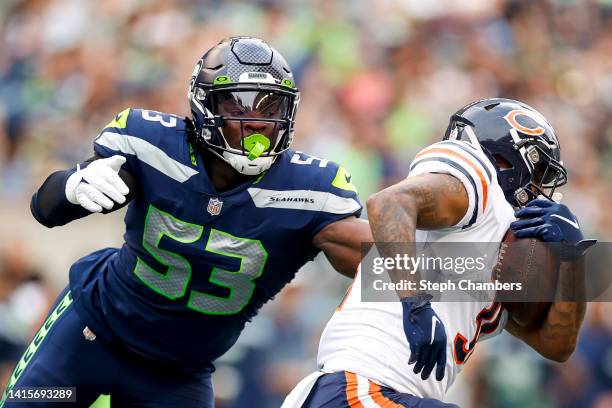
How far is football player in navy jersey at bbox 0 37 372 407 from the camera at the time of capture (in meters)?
4.43

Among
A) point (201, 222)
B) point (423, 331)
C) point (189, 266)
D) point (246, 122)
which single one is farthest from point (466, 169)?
point (189, 266)

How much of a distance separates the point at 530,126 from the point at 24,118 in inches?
243

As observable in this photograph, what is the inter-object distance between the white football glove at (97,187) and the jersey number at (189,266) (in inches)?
12.7

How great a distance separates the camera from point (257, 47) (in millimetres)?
4625

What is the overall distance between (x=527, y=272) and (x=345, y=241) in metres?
0.88

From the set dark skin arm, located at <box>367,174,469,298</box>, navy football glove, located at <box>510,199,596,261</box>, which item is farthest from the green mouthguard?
navy football glove, located at <box>510,199,596,261</box>

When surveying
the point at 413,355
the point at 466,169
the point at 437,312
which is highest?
the point at 466,169

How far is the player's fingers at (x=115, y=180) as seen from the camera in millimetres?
4172

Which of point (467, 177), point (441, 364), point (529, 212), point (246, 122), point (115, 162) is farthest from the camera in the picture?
point (246, 122)

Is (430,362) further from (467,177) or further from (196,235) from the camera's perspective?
(196,235)

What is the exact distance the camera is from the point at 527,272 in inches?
150

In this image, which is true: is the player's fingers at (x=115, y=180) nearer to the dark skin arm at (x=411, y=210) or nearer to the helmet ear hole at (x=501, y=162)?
the dark skin arm at (x=411, y=210)

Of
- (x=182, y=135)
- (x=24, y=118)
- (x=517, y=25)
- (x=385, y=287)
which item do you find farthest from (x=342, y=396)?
(x=517, y=25)

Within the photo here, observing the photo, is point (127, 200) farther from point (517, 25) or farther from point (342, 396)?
point (517, 25)
